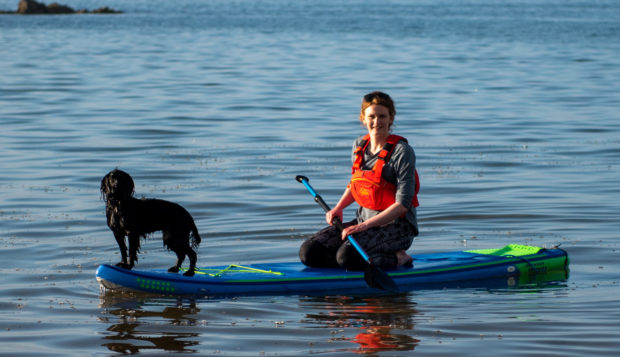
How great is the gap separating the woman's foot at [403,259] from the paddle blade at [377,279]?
31 cm

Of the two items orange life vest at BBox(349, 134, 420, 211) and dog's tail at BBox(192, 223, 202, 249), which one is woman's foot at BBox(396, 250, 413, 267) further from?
dog's tail at BBox(192, 223, 202, 249)

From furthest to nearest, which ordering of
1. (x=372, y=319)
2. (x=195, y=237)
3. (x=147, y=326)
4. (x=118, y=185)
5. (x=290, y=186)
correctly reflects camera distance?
(x=290, y=186), (x=195, y=237), (x=372, y=319), (x=147, y=326), (x=118, y=185)

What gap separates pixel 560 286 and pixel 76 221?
Answer: 4376 mm

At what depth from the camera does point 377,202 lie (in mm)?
6047

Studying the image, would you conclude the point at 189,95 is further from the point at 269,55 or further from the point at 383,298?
the point at 383,298

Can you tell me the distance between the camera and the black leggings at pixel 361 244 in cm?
611

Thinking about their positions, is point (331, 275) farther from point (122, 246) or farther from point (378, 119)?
point (122, 246)

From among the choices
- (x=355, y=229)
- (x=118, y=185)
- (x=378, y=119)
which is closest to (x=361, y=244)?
(x=355, y=229)

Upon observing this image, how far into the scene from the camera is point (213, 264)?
23.6ft

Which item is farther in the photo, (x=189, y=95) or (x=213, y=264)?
(x=189, y=95)

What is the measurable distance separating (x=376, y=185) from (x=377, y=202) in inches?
4.8

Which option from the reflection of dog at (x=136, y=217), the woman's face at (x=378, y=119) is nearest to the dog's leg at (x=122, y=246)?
the reflection of dog at (x=136, y=217)

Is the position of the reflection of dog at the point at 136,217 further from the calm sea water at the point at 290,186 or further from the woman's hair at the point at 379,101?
the woman's hair at the point at 379,101

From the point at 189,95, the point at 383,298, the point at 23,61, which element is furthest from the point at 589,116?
the point at 23,61
